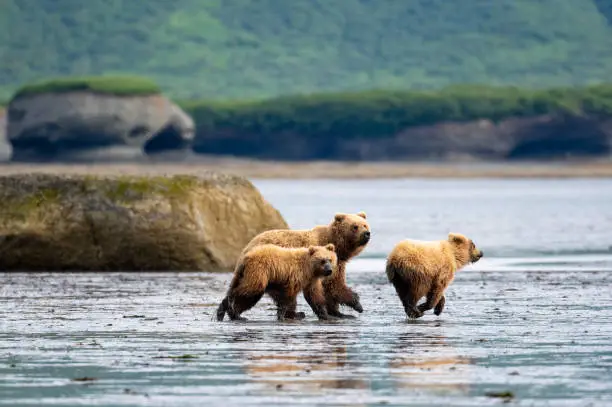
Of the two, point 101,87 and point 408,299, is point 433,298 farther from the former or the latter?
point 101,87

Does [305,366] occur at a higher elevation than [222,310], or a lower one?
higher

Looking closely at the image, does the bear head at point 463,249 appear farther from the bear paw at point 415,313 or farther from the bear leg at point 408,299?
the bear paw at point 415,313

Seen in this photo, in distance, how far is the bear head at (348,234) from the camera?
61.4 feet

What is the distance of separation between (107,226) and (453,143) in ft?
372

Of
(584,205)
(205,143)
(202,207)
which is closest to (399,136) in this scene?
(205,143)

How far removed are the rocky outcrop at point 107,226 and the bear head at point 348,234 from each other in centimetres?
642

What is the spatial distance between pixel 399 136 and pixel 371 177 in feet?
85.6

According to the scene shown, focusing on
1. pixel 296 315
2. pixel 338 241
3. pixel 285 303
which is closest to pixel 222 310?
pixel 285 303

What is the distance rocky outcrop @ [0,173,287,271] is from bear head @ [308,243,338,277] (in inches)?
298

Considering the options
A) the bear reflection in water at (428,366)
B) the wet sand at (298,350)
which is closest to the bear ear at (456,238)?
the wet sand at (298,350)

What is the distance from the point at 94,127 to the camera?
138 m

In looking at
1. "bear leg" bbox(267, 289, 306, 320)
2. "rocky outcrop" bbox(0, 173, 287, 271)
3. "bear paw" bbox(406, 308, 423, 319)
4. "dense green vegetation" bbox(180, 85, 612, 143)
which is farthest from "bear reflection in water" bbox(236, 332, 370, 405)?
"dense green vegetation" bbox(180, 85, 612, 143)

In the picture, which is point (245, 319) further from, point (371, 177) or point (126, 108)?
point (126, 108)

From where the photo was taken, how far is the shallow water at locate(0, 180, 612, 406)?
12242mm
